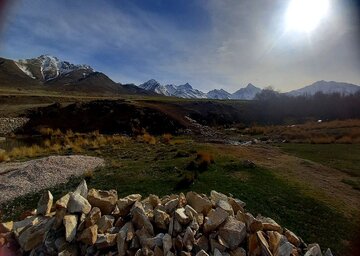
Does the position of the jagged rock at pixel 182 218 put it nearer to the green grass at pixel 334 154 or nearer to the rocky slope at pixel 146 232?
the rocky slope at pixel 146 232

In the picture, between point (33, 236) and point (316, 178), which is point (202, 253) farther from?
point (316, 178)

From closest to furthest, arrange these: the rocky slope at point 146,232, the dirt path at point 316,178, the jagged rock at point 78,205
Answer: the rocky slope at point 146,232 < the jagged rock at point 78,205 < the dirt path at point 316,178

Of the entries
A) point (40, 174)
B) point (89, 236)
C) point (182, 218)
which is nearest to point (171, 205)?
point (182, 218)

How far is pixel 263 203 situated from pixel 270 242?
178 inches

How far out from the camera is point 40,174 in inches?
573

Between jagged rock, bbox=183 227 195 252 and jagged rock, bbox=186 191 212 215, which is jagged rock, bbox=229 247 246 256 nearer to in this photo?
jagged rock, bbox=183 227 195 252

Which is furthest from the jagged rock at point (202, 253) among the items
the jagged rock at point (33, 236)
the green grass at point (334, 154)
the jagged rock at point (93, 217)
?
the green grass at point (334, 154)

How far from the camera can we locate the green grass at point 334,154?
59.2 feet

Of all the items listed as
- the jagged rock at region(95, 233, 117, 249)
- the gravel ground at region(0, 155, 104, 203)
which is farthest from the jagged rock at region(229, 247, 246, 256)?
the gravel ground at region(0, 155, 104, 203)

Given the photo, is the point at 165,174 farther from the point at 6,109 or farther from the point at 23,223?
the point at 6,109

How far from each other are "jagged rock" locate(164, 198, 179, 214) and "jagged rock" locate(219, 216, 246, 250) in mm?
1264

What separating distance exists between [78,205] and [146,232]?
61.0 inches

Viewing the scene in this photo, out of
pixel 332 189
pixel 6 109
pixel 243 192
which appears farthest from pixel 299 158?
pixel 6 109

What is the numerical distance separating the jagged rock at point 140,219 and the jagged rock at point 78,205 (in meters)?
0.97
